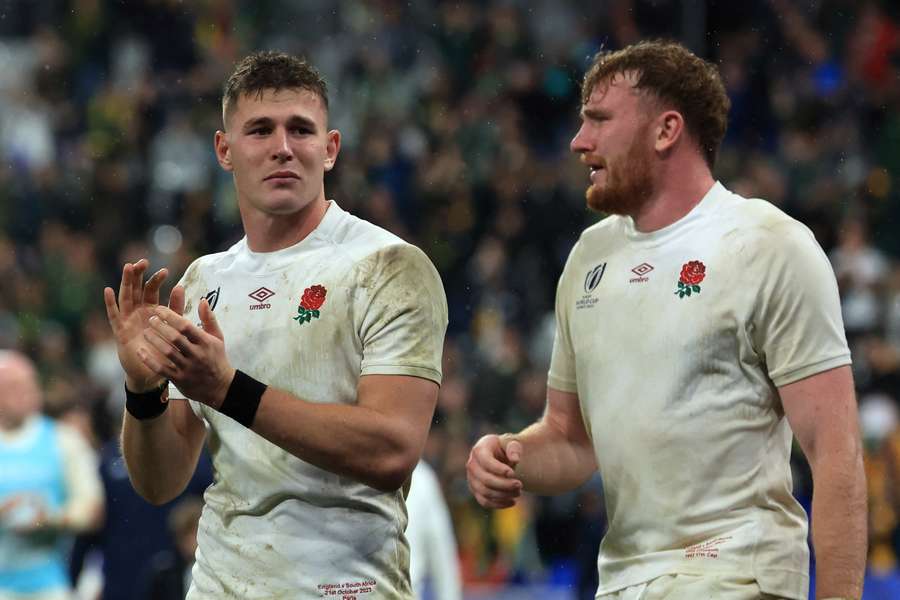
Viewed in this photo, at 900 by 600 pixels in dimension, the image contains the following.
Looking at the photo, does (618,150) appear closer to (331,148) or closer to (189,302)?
(331,148)

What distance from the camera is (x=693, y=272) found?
4.16 metres

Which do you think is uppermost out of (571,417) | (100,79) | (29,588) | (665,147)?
(100,79)

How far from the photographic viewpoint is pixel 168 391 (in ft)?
14.4

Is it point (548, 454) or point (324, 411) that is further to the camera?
point (548, 454)

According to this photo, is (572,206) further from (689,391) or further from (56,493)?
(689,391)

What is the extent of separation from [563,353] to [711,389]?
1.91 feet

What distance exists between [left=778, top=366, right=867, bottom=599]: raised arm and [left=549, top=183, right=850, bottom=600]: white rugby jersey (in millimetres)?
54

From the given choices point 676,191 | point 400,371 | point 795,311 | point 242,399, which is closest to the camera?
point 242,399

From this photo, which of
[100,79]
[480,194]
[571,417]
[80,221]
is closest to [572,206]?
[480,194]

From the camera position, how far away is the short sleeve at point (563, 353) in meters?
4.51

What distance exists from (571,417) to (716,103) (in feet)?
3.17

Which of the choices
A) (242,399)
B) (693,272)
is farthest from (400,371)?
(693,272)

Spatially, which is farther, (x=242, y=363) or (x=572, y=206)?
(x=572, y=206)

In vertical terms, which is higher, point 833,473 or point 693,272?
point 693,272
